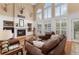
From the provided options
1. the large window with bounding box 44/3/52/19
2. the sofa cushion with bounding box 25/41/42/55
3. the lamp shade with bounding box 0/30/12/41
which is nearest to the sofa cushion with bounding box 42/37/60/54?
the sofa cushion with bounding box 25/41/42/55

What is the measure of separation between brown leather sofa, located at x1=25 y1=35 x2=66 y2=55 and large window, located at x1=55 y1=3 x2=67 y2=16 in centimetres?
40

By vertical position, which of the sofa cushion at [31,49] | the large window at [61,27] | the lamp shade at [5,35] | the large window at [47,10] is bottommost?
the sofa cushion at [31,49]

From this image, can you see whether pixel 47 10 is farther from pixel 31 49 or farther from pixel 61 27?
pixel 31 49

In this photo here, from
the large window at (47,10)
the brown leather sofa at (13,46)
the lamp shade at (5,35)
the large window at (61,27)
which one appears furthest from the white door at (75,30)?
the lamp shade at (5,35)

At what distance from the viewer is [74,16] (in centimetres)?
207

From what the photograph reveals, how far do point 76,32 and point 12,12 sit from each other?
1.16m

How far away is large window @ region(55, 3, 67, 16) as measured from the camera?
2080 millimetres

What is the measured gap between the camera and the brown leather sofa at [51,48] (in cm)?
204

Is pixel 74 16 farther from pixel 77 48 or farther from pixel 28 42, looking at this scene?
pixel 28 42

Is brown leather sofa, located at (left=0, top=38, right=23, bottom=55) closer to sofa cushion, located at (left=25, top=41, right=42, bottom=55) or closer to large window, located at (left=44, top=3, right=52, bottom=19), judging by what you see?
sofa cushion, located at (left=25, top=41, right=42, bottom=55)

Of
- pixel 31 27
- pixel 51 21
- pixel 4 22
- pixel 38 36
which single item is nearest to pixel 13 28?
pixel 4 22

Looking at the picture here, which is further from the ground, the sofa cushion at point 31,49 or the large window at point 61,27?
the large window at point 61,27

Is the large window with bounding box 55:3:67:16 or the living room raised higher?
the large window with bounding box 55:3:67:16

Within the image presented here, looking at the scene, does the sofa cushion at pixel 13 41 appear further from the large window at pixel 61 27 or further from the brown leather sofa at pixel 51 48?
the large window at pixel 61 27
